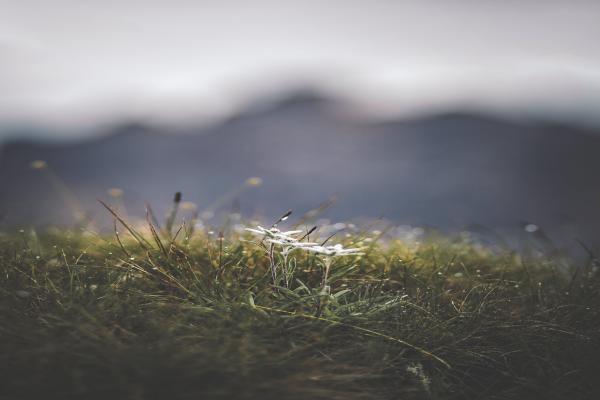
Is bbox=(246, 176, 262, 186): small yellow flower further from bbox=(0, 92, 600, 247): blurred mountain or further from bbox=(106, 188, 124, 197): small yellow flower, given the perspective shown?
bbox=(0, 92, 600, 247): blurred mountain

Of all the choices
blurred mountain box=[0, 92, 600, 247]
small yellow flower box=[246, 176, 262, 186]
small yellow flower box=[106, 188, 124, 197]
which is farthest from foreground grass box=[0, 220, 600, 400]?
blurred mountain box=[0, 92, 600, 247]

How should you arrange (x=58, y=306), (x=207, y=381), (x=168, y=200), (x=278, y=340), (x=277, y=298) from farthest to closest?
(x=168, y=200) → (x=277, y=298) → (x=58, y=306) → (x=278, y=340) → (x=207, y=381)

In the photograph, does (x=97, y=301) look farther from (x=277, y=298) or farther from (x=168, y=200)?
(x=168, y=200)

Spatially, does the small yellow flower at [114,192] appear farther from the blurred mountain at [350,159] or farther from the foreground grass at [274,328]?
the blurred mountain at [350,159]

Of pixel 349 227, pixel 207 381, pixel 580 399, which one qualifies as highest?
pixel 349 227

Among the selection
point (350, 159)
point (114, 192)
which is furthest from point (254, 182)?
point (350, 159)

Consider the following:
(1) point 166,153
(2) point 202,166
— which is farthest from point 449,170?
(1) point 166,153
